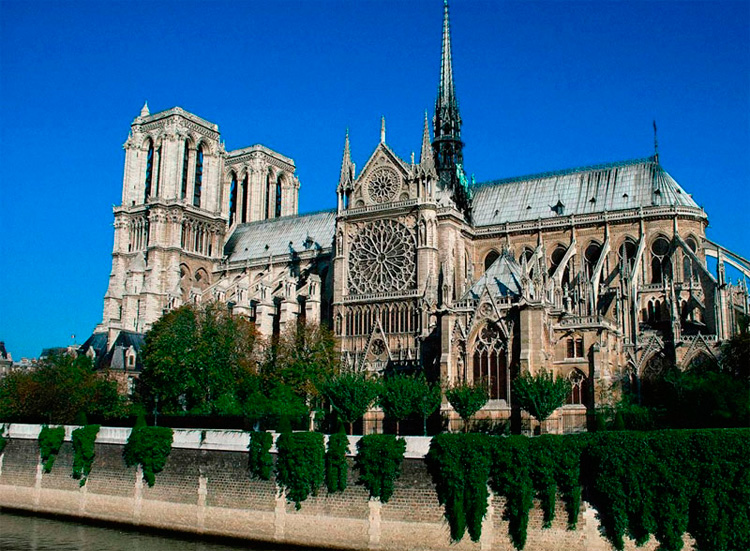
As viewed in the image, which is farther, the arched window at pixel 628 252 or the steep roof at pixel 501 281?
the arched window at pixel 628 252

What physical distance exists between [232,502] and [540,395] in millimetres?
14140

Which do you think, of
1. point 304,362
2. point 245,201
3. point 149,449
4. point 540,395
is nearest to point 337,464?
point 540,395

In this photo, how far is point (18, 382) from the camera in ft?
189

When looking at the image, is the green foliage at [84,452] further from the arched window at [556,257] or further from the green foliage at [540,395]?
the arched window at [556,257]

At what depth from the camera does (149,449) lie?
4216cm

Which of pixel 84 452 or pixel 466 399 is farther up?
pixel 466 399

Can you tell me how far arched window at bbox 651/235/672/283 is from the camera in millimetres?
60688

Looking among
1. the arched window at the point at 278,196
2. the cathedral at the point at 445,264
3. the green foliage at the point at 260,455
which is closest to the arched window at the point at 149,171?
the cathedral at the point at 445,264

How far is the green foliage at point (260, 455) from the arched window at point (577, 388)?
15785 millimetres

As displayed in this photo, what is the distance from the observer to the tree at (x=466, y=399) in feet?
137

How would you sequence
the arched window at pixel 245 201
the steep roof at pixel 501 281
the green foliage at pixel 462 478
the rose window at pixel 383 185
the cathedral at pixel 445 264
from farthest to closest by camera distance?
the arched window at pixel 245 201 < the rose window at pixel 383 185 < the steep roof at pixel 501 281 < the cathedral at pixel 445 264 < the green foliage at pixel 462 478

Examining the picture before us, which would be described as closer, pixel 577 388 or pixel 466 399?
pixel 466 399

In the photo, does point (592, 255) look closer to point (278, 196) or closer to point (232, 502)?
point (232, 502)

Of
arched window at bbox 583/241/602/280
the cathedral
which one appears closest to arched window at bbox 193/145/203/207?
the cathedral
